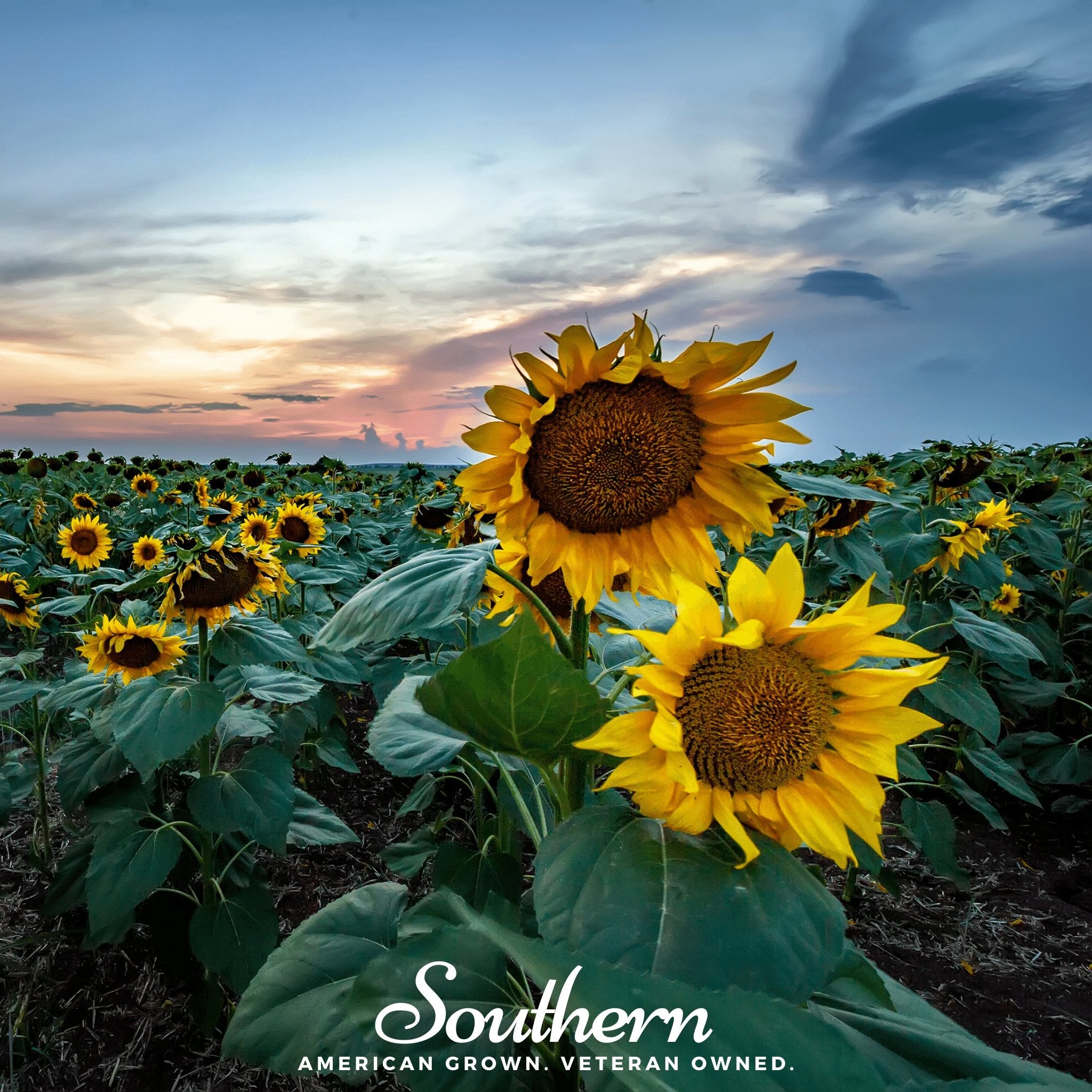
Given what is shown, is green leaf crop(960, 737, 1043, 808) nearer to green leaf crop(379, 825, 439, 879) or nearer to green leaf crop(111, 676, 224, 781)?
green leaf crop(379, 825, 439, 879)

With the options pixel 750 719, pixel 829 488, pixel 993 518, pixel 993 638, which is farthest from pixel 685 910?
pixel 993 518

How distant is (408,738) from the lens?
64.4 inches

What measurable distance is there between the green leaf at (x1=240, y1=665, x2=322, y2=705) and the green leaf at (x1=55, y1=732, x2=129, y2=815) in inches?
19.4

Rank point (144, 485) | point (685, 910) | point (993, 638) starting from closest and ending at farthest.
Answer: point (685, 910) → point (993, 638) → point (144, 485)

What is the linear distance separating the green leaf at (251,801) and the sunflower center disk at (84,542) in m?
5.06

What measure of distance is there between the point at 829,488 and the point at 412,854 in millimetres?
2451

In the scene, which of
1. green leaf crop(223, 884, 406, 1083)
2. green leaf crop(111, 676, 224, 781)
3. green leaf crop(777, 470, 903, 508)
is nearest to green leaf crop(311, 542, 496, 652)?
green leaf crop(777, 470, 903, 508)

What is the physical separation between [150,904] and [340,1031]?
5.36 feet

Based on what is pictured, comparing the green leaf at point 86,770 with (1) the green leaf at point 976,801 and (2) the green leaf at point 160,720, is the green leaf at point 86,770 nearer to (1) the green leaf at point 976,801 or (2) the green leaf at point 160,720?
(2) the green leaf at point 160,720

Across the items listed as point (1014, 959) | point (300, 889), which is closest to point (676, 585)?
point (300, 889)

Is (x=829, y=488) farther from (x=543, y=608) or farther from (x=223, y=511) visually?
(x=223, y=511)

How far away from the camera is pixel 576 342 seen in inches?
48.7

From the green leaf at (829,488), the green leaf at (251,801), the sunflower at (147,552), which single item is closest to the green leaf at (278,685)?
the green leaf at (251,801)

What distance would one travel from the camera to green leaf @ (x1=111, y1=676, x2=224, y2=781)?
6.91ft
